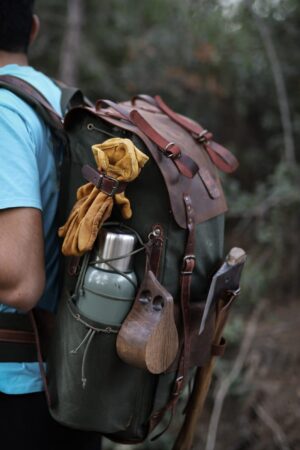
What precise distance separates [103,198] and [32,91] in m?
0.46

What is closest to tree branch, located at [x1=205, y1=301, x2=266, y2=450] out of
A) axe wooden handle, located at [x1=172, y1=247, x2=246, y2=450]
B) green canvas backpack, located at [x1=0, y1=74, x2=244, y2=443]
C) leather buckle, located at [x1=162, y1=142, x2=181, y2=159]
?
axe wooden handle, located at [x1=172, y1=247, x2=246, y2=450]

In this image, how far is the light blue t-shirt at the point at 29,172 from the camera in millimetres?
1433

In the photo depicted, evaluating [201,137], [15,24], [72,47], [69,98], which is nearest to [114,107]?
[69,98]

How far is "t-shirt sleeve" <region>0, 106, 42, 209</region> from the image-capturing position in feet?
4.64

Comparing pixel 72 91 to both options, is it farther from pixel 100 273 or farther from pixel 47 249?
pixel 100 273

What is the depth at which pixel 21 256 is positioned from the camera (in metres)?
1.40

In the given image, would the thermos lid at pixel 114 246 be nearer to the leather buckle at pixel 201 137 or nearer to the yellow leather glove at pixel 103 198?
the yellow leather glove at pixel 103 198

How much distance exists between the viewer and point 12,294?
1409mm

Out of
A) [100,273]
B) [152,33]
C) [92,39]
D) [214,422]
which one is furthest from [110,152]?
Answer: [92,39]

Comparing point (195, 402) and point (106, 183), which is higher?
point (106, 183)

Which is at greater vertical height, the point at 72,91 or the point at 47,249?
the point at 72,91

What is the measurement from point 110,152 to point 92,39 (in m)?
8.67

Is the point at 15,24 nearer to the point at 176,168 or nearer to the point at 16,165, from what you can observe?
the point at 16,165

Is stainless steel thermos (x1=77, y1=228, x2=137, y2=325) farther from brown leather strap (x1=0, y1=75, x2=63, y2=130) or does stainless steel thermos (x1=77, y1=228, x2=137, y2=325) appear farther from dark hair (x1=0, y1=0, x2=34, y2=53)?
dark hair (x1=0, y1=0, x2=34, y2=53)
